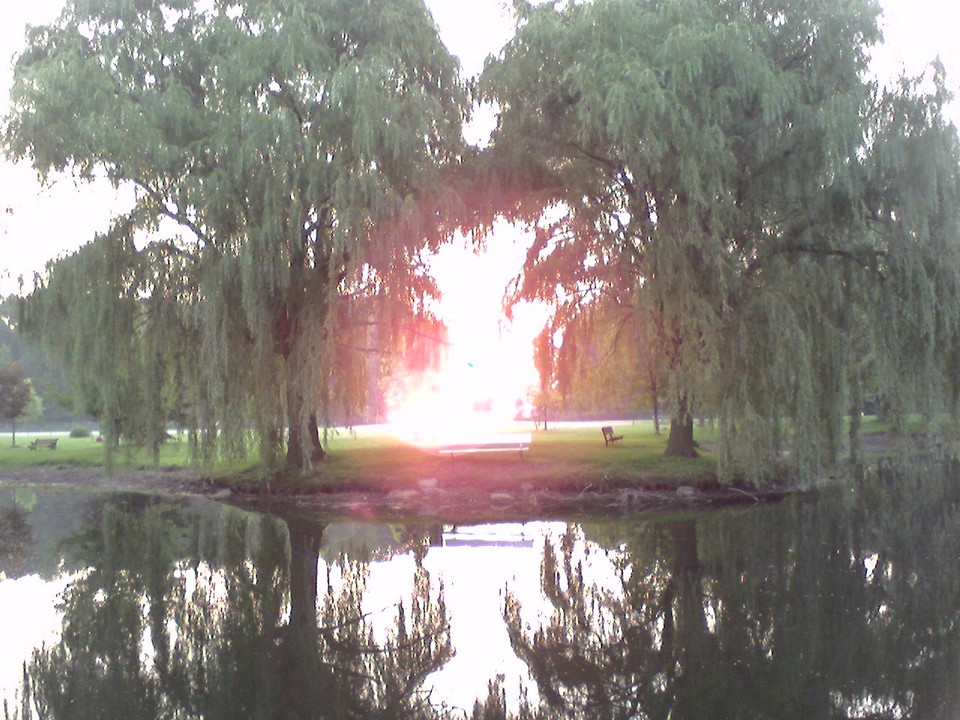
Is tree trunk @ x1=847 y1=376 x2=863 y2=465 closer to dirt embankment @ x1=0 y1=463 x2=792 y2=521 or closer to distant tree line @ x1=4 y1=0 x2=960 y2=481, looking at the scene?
distant tree line @ x1=4 y1=0 x2=960 y2=481

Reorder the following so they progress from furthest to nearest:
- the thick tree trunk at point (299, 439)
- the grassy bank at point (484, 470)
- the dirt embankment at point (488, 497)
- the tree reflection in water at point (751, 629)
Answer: the grassy bank at point (484, 470), the thick tree trunk at point (299, 439), the dirt embankment at point (488, 497), the tree reflection in water at point (751, 629)

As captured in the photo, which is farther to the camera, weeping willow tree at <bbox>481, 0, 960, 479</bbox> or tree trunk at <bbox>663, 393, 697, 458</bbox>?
tree trunk at <bbox>663, 393, 697, 458</bbox>

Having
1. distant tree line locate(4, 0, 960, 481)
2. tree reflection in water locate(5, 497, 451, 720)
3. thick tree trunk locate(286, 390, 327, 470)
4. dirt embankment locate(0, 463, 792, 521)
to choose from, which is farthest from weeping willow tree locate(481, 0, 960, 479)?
tree reflection in water locate(5, 497, 451, 720)

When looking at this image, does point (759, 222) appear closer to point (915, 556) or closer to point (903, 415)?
point (903, 415)

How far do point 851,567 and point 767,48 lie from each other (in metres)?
10.5

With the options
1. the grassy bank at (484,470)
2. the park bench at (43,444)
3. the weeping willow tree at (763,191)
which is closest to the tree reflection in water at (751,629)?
the weeping willow tree at (763,191)

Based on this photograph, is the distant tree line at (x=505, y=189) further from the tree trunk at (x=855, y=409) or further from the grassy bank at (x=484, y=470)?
the grassy bank at (x=484, y=470)

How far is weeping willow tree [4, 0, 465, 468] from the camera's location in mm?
15758

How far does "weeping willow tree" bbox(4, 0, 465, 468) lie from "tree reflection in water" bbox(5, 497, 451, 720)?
591 centimetres

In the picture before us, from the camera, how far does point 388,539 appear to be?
12.9 meters

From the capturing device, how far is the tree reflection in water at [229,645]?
5.66 m

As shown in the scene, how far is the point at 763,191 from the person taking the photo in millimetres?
16453

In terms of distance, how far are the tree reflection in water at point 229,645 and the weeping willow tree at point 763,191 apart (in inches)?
334

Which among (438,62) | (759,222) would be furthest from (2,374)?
(759,222)
